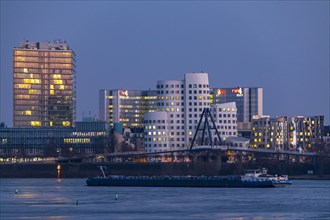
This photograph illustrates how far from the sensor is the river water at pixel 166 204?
118 metres

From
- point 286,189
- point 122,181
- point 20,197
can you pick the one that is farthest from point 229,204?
point 122,181

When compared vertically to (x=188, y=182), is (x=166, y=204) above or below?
above

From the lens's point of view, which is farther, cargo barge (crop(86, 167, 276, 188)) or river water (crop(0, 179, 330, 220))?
cargo barge (crop(86, 167, 276, 188))

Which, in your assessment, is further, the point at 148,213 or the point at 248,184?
the point at 248,184

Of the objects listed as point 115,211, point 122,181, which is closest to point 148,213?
point 115,211

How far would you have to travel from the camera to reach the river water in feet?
387

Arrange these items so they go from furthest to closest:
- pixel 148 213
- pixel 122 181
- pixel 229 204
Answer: pixel 122 181 → pixel 229 204 → pixel 148 213

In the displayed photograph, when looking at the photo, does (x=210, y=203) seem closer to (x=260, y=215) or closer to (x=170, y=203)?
(x=170, y=203)

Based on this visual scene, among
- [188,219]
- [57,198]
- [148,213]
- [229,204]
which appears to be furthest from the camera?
[57,198]

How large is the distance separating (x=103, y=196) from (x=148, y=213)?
3353 cm

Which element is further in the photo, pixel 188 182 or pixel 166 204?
pixel 188 182

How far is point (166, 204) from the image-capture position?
135 m

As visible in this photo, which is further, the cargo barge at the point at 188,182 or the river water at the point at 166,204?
the cargo barge at the point at 188,182

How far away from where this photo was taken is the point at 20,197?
151 meters
